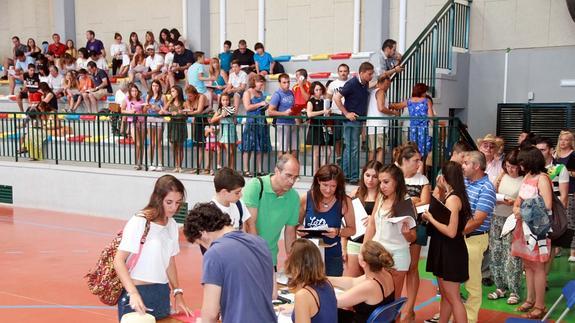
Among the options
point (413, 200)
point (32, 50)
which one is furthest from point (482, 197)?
point (32, 50)

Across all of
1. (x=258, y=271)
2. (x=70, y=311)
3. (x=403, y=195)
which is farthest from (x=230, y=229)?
(x=70, y=311)

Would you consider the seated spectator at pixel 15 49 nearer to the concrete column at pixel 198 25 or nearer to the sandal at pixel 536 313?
the concrete column at pixel 198 25

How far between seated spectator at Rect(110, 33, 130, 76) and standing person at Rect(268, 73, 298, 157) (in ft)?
27.5

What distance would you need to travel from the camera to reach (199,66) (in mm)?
14391

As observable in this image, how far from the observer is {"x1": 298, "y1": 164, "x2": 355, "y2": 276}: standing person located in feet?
16.8

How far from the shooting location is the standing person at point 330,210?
513 cm

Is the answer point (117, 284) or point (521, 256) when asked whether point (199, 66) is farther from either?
point (117, 284)

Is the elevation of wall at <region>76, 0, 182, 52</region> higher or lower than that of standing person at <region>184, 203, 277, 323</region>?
higher

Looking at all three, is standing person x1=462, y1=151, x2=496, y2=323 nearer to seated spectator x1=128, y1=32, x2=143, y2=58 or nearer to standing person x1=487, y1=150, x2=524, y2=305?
standing person x1=487, y1=150, x2=524, y2=305

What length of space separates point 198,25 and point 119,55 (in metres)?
2.57

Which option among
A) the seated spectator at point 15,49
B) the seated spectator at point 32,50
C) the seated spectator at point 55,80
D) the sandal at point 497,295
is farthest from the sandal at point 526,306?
the seated spectator at point 15,49

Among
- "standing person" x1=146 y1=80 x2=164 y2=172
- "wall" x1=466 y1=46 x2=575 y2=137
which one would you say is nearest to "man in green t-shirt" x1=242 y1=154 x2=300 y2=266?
"standing person" x1=146 y1=80 x2=164 y2=172

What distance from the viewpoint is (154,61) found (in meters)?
16.3

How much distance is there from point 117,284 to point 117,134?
9273 mm
